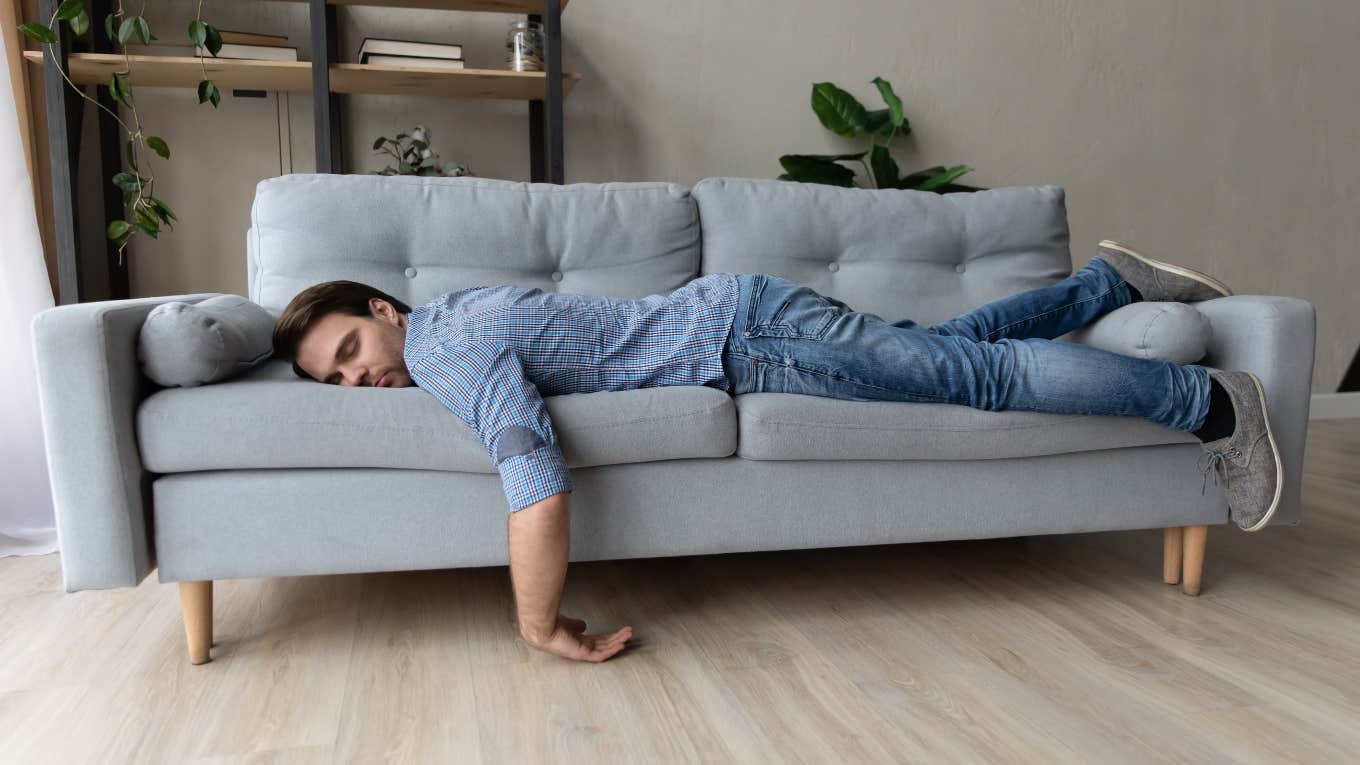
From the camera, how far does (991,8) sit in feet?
10.1

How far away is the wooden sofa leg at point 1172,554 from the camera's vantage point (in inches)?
69.2

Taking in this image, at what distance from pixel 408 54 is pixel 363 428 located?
4.72 feet

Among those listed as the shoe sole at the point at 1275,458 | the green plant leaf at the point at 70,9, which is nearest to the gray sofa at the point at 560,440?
the shoe sole at the point at 1275,458

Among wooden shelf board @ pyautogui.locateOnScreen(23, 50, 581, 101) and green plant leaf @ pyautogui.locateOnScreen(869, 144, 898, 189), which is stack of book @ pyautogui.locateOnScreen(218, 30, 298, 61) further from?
green plant leaf @ pyautogui.locateOnScreen(869, 144, 898, 189)

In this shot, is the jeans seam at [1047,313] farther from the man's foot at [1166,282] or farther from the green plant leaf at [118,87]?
the green plant leaf at [118,87]

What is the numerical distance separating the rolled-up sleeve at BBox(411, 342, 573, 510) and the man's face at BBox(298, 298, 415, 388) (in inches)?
4.2

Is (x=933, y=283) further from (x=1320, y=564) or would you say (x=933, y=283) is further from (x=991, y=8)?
(x=991, y=8)

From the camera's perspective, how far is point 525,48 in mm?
2475

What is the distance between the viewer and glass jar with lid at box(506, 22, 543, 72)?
2473mm

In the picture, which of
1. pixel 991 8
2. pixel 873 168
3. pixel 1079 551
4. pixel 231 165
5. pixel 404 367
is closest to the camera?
pixel 404 367

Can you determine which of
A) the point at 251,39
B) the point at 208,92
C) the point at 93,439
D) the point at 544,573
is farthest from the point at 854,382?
the point at 251,39

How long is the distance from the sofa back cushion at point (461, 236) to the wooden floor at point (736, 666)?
60 centimetres

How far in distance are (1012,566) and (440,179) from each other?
4.77 feet

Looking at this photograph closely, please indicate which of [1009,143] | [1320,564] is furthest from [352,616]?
[1009,143]
